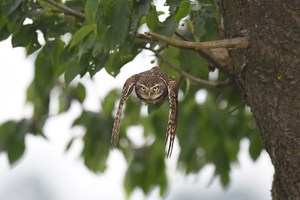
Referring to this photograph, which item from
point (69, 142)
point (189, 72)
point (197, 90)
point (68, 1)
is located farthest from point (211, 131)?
point (68, 1)

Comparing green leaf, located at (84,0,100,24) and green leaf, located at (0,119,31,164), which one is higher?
green leaf, located at (84,0,100,24)

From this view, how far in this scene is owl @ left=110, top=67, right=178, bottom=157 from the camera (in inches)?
169

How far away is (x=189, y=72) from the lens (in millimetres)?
5457

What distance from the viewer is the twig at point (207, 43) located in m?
4.34

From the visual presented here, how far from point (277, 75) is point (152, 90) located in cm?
58

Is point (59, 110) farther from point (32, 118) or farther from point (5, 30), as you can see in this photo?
point (5, 30)

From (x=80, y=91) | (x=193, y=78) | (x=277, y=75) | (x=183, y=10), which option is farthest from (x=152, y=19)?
(x=80, y=91)

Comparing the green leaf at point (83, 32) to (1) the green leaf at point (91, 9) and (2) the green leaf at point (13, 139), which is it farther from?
(2) the green leaf at point (13, 139)

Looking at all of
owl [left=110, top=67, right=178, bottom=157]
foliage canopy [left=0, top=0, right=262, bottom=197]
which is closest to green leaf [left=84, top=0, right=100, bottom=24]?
foliage canopy [left=0, top=0, right=262, bottom=197]

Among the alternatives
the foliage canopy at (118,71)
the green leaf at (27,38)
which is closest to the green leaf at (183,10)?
the foliage canopy at (118,71)

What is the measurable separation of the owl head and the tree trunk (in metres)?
0.41

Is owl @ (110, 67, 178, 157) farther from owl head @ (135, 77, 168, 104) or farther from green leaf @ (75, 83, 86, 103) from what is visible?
green leaf @ (75, 83, 86, 103)

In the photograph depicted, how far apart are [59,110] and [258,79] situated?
3.72 metres

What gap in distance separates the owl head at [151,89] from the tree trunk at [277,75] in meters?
0.41
